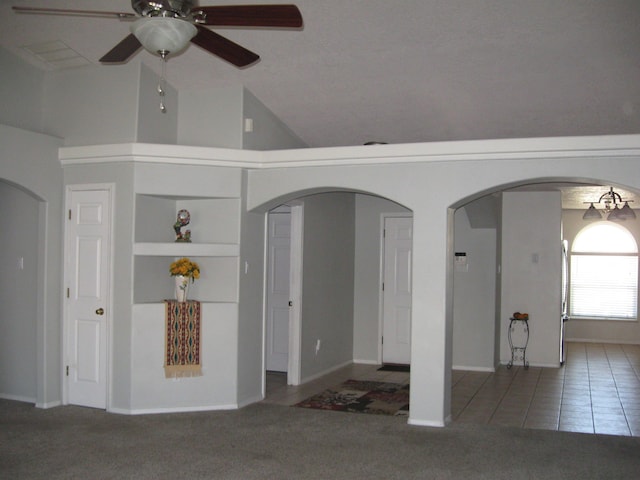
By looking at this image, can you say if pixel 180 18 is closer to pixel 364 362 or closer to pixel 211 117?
pixel 211 117

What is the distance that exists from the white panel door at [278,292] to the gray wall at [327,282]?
438 millimetres

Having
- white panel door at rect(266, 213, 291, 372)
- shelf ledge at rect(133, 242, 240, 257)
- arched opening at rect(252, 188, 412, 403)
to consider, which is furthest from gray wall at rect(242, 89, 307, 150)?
white panel door at rect(266, 213, 291, 372)

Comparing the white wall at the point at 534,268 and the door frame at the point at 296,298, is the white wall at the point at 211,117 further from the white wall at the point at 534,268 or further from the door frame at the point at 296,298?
the white wall at the point at 534,268

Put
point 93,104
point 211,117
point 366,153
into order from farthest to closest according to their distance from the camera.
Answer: point 211,117
point 93,104
point 366,153

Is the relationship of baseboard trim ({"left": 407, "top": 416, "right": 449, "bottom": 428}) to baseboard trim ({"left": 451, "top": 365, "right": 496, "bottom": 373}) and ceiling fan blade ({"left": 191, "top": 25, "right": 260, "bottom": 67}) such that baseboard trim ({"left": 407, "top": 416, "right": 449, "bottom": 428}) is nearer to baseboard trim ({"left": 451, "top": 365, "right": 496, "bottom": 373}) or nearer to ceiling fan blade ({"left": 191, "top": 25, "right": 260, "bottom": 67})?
baseboard trim ({"left": 451, "top": 365, "right": 496, "bottom": 373})

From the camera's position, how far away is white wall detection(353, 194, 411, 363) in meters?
8.97

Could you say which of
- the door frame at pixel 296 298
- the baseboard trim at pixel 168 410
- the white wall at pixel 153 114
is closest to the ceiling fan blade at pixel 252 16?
the white wall at pixel 153 114

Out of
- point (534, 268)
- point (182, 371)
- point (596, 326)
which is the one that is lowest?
point (596, 326)

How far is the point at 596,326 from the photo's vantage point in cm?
1188

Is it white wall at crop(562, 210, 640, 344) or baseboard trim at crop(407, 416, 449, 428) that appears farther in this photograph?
white wall at crop(562, 210, 640, 344)

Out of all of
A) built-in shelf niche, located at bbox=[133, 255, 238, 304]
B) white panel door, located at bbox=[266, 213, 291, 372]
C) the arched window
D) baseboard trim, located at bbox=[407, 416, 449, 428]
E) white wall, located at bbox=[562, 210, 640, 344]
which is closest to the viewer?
baseboard trim, located at bbox=[407, 416, 449, 428]

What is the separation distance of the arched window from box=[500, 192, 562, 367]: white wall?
3380 millimetres

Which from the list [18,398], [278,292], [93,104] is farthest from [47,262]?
[278,292]

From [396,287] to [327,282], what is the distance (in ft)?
4.04
